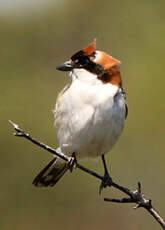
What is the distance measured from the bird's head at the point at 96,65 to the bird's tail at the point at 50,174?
1175mm

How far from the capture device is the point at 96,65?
7.96 m

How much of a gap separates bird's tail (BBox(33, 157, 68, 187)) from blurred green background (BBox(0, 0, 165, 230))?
3.46 m

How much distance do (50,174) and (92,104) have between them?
1.30 meters

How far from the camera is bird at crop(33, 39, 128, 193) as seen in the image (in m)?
7.82

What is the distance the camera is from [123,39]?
18344 mm

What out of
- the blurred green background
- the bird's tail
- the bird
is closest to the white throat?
the bird

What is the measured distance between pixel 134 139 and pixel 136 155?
821mm

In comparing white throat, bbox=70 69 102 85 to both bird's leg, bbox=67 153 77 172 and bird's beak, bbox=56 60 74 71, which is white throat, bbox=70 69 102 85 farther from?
bird's leg, bbox=67 153 77 172

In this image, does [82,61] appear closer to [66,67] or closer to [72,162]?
[66,67]

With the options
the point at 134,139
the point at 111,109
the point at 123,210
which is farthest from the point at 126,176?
the point at 111,109

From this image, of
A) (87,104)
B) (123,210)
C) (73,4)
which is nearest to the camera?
(87,104)

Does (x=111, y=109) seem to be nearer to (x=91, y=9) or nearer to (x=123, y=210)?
(x=123, y=210)

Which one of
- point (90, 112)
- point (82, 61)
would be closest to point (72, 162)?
point (90, 112)

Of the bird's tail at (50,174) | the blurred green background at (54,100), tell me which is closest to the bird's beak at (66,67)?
the bird's tail at (50,174)
